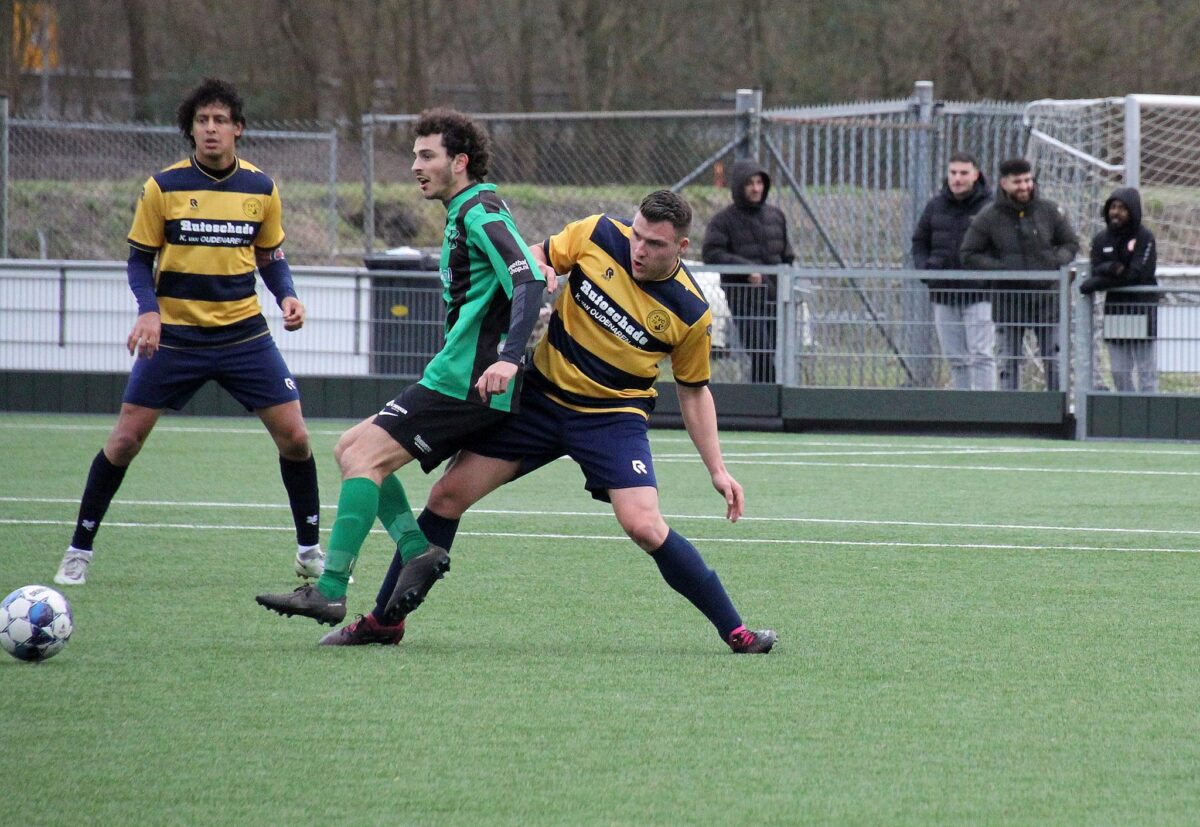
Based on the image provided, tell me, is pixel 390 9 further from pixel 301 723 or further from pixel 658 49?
pixel 301 723

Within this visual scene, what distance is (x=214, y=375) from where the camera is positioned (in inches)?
279

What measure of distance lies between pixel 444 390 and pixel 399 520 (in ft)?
1.49

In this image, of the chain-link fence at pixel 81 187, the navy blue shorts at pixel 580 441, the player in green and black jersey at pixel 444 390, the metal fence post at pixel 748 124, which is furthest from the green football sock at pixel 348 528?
the chain-link fence at pixel 81 187

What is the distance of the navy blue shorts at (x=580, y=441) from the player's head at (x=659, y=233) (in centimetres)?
51

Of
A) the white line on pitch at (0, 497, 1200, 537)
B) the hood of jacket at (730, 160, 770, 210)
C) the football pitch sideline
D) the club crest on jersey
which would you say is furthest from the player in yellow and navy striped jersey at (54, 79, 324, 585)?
the hood of jacket at (730, 160, 770, 210)

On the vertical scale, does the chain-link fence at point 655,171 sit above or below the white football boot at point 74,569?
above

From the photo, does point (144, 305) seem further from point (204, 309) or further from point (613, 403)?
point (613, 403)

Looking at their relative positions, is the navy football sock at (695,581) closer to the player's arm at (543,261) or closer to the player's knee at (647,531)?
the player's knee at (647,531)

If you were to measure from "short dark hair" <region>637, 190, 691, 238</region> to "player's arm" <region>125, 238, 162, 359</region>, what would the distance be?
2213 millimetres

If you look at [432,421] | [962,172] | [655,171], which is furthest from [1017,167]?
[432,421]

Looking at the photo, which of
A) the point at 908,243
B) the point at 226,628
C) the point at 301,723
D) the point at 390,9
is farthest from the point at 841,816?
the point at 390,9

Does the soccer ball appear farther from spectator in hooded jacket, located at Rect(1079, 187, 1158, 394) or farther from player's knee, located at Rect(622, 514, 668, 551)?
spectator in hooded jacket, located at Rect(1079, 187, 1158, 394)

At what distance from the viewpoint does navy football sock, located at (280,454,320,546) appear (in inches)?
280

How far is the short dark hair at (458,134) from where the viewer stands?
5762mm
